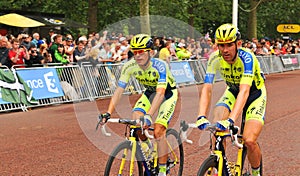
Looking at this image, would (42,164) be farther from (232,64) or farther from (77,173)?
(232,64)

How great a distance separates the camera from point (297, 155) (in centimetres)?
962

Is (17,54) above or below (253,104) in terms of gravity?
below

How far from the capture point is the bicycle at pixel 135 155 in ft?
20.2

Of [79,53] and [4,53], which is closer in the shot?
[4,53]

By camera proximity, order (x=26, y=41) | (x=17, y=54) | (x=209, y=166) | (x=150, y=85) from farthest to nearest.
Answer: (x=26, y=41), (x=17, y=54), (x=150, y=85), (x=209, y=166)

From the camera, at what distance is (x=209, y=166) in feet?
18.0

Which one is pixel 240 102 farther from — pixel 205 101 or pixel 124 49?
pixel 124 49

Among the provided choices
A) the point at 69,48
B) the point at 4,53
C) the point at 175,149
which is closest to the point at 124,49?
the point at 69,48

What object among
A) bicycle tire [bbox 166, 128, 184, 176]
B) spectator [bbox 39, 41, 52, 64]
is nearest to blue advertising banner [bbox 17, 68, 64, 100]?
spectator [bbox 39, 41, 52, 64]

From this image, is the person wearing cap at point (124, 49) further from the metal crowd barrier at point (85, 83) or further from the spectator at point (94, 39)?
the spectator at point (94, 39)

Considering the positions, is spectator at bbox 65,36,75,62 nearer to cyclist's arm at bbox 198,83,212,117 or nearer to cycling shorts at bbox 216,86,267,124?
cycling shorts at bbox 216,86,267,124

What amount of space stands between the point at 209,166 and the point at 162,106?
Answer: 1.99 meters

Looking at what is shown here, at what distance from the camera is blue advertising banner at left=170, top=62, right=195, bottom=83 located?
71.5 feet

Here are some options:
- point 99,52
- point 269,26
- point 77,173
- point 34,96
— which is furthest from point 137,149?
point 269,26
